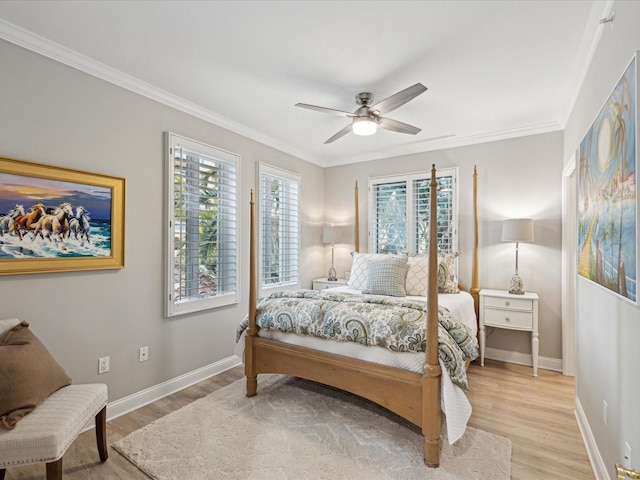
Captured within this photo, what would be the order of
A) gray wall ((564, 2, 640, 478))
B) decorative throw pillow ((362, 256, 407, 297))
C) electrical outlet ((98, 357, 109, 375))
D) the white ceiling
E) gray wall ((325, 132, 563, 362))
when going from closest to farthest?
gray wall ((564, 2, 640, 478)) → the white ceiling → electrical outlet ((98, 357, 109, 375)) → decorative throw pillow ((362, 256, 407, 297)) → gray wall ((325, 132, 563, 362))

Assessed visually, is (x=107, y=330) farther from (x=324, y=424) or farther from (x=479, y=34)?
(x=479, y=34)

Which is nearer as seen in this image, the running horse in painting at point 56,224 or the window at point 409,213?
the running horse in painting at point 56,224

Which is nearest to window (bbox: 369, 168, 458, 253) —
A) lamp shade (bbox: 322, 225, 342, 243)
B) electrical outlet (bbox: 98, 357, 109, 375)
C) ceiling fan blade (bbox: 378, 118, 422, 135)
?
lamp shade (bbox: 322, 225, 342, 243)

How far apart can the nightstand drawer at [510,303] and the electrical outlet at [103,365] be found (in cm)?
356

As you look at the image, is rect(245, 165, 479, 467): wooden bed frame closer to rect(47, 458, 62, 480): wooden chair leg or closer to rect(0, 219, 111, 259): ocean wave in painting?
rect(0, 219, 111, 259): ocean wave in painting

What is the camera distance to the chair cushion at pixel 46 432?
1500 millimetres

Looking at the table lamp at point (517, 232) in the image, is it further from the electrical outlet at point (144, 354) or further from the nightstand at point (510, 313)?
the electrical outlet at point (144, 354)

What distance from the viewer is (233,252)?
3.60 metres

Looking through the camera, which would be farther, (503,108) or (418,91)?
(503,108)

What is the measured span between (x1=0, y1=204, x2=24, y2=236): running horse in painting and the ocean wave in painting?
0.10 ft

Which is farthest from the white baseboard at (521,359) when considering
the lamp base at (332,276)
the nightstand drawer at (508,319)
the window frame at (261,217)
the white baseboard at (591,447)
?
the window frame at (261,217)

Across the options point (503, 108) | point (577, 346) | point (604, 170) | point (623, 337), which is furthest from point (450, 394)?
point (503, 108)

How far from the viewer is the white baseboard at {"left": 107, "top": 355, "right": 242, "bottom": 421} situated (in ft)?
8.43

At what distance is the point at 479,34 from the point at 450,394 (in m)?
2.23
